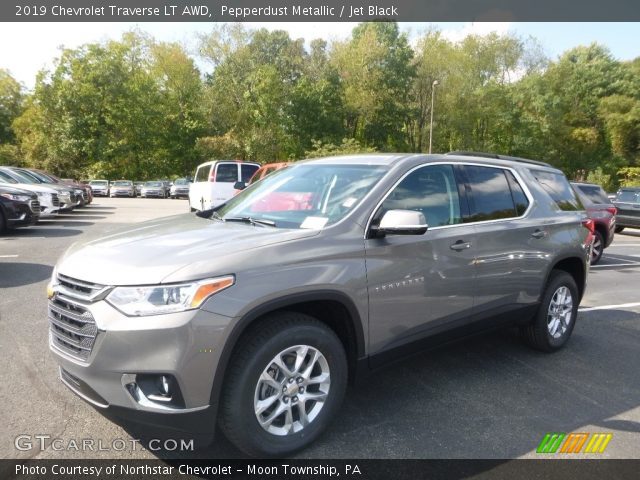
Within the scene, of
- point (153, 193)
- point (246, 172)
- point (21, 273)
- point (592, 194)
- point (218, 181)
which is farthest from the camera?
point (153, 193)

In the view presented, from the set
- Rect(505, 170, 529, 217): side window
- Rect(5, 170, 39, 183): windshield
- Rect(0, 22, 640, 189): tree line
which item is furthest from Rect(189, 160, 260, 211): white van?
Rect(0, 22, 640, 189): tree line

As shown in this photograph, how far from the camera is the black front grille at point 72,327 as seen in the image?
245cm

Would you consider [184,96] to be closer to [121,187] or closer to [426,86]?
[121,187]

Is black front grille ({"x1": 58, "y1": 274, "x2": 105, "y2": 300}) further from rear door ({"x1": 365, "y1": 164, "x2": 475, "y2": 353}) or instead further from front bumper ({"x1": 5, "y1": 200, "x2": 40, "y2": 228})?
front bumper ({"x1": 5, "y1": 200, "x2": 40, "y2": 228})

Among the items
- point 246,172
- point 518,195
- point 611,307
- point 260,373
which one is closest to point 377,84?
point 246,172

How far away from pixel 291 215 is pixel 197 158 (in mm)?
48367

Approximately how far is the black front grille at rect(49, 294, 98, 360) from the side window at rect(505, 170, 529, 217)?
350 centimetres

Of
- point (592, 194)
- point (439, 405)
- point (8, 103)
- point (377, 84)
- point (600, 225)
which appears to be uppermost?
point (8, 103)

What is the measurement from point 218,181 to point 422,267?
12.5 meters

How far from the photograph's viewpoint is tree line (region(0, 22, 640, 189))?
43.5 metres

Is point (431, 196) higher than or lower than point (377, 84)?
lower

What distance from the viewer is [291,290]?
8.52ft

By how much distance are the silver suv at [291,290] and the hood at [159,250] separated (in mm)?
12

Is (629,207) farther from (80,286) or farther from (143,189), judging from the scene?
(143,189)
